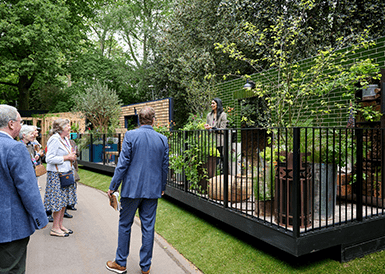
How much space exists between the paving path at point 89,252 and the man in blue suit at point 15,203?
1.35m

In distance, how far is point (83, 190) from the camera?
8914mm

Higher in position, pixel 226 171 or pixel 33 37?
pixel 33 37

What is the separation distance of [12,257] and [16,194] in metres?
0.50

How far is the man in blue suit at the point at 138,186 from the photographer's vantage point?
133 inches

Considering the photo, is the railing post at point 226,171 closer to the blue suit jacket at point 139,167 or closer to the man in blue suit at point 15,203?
the blue suit jacket at point 139,167

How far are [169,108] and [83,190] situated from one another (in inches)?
184

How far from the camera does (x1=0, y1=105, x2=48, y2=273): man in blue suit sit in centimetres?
232

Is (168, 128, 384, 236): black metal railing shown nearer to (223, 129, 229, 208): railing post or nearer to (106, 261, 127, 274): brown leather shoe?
(223, 129, 229, 208): railing post

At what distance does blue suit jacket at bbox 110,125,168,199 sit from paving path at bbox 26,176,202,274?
39.8 inches

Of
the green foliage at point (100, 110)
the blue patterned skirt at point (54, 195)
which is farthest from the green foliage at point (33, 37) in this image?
the blue patterned skirt at point (54, 195)

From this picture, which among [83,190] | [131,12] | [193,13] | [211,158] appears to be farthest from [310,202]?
[131,12]

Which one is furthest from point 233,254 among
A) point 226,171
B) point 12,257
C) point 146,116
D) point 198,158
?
point 12,257

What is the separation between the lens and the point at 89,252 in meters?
4.15

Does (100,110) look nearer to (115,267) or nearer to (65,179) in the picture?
(65,179)
